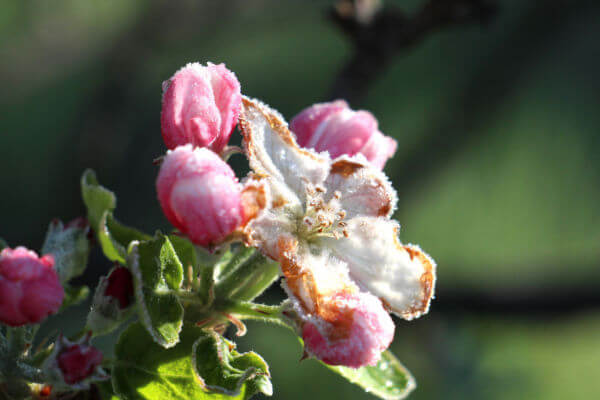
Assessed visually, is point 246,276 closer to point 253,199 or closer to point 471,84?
point 253,199

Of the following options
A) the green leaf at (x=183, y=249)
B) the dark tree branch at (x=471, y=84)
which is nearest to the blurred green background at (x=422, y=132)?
the dark tree branch at (x=471, y=84)

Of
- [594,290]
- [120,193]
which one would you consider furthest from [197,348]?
[120,193]

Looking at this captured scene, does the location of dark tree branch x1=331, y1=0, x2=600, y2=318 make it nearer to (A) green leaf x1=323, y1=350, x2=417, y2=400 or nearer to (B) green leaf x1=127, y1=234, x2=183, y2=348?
(A) green leaf x1=323, y1=350, x2=417, y2=400

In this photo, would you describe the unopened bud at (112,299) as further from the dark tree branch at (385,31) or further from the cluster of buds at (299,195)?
the dark tree branch at (385,31)

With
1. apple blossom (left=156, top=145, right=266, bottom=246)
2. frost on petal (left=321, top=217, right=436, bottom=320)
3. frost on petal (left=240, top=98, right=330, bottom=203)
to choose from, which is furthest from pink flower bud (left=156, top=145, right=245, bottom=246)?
frost on petal (left=321, top=217, right=436, bottom=320)

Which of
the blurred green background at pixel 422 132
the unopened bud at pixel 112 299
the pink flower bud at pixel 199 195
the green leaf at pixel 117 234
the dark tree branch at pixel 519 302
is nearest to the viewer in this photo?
the pink flower bud at pixel 199 195

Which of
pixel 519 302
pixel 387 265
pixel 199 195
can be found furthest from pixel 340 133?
pixel 519 302
